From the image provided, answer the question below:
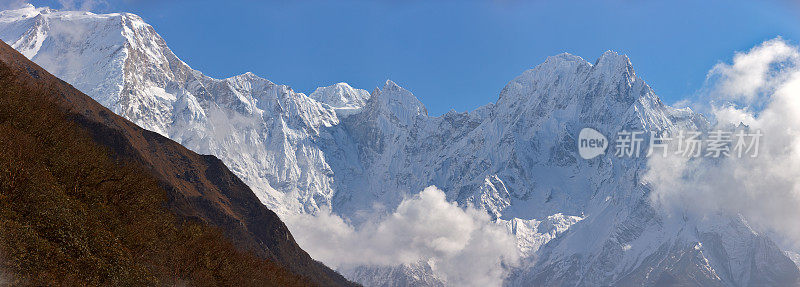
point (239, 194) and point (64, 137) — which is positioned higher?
point (239, 194)

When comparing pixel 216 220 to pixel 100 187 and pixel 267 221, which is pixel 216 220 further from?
pixel 100 187

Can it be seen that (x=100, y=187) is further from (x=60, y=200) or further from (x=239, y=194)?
(x=239, y=194)

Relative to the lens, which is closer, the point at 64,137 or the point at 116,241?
the point at 116,241

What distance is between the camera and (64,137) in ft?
215

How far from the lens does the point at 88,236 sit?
1836 inches

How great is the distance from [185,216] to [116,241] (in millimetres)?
80183

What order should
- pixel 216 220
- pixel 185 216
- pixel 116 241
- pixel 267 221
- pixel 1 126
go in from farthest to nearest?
pixel 267 221
pixel 216 220
pixel 185 216
pixel 1 126
pixel 116 241

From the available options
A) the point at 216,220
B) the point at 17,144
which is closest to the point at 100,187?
the point at 17,144

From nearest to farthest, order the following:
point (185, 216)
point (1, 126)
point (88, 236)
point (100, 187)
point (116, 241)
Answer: point (88, 236), point (116, 241), point (1, 126), point (100, 187), point (185, 216)

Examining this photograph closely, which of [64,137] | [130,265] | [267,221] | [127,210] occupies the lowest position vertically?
[130,265]

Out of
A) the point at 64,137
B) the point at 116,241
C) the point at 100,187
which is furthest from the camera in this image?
the point at 64,137

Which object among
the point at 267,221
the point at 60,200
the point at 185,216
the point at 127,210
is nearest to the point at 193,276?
the point at 127,210

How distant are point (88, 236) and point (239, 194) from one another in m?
134

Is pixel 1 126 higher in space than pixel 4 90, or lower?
lower
